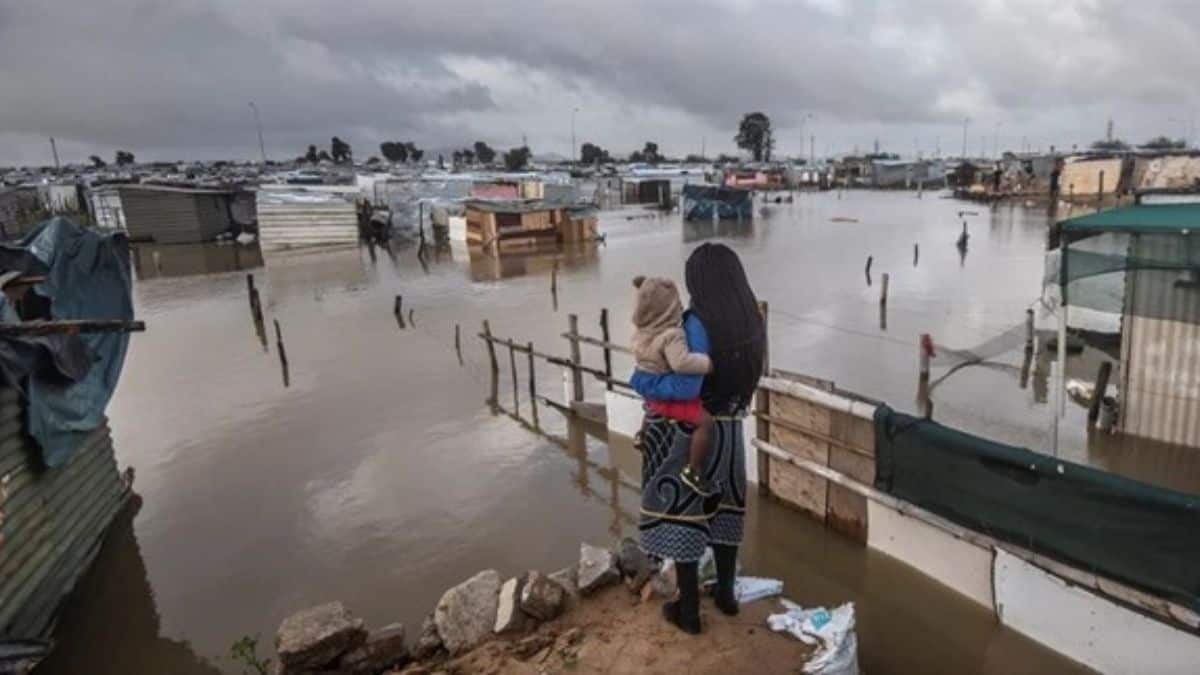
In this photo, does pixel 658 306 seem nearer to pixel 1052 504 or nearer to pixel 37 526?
pixel 1052 504

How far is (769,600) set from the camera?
4.98 meters

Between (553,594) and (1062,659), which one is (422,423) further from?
(1062,659)

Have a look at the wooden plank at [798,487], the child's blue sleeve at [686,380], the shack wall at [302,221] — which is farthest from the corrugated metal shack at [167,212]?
the child's blue sleeve at [686,380]

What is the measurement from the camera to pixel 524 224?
36469 millimetres

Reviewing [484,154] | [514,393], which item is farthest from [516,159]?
[514,393]

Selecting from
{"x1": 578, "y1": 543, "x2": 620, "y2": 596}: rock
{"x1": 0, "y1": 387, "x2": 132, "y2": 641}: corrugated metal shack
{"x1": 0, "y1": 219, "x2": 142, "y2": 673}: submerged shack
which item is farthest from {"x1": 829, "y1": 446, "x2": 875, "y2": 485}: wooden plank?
{"x1": 0, "y1": 387, "x2": 132, "y2": 641}: corrugated metal shack

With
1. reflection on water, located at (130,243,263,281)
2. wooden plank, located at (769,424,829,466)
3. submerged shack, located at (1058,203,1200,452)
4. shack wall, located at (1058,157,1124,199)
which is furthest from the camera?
shack wall, located at (1058,157,1124,199)

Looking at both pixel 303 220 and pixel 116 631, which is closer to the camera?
pixel 116 631

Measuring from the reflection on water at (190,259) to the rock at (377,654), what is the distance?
30.7 meters

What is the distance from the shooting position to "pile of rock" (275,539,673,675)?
16.8 feet

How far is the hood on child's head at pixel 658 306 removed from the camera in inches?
159

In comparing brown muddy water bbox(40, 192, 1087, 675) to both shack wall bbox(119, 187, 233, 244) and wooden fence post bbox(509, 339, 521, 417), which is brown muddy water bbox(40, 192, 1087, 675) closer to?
wooden fence post bbox(509, 339, 521, 417)

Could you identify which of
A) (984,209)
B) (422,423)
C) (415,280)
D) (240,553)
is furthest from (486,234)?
(984,209)

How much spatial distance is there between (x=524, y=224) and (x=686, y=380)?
33290 millimetres
